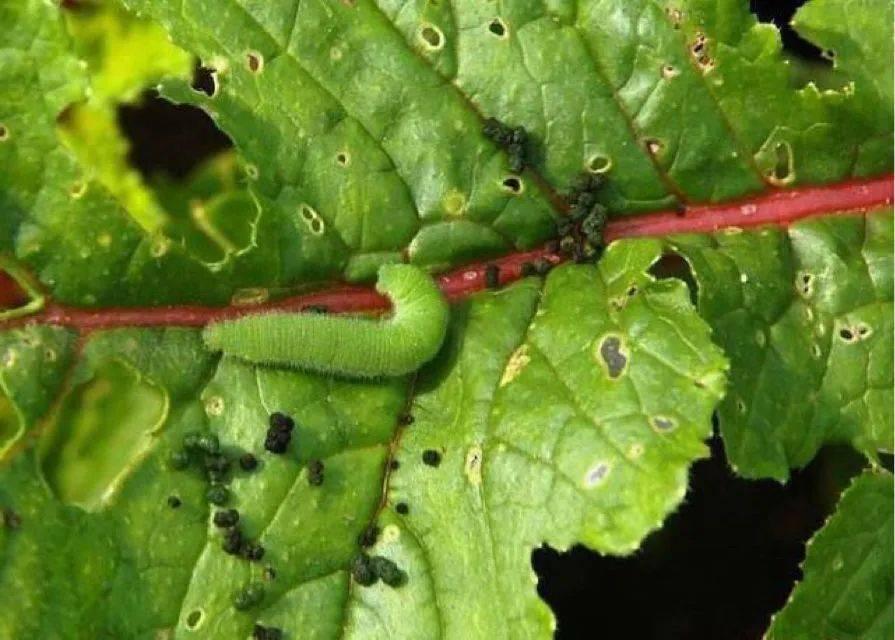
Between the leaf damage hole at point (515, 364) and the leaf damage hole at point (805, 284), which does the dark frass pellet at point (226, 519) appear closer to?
the leaf damage hole at point (515, 364)

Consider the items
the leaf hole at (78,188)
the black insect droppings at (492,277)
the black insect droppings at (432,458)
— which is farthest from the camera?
the black insect droppings at (492,277)

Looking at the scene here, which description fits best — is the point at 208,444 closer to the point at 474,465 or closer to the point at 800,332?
the point at 474,465

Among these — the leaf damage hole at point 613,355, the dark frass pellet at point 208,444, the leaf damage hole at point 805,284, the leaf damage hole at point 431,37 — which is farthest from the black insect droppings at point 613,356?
the dark frass pellet at point 208,444

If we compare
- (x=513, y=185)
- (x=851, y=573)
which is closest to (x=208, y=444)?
(x=513, y=185)

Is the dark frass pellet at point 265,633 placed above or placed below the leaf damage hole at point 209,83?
below

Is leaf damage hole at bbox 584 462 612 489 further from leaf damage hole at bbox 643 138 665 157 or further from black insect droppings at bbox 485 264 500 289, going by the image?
leaf damage hole at bbox 643 138 665 157
